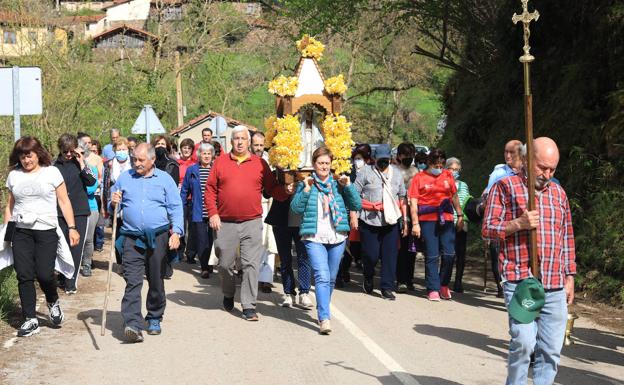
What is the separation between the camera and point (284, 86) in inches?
429

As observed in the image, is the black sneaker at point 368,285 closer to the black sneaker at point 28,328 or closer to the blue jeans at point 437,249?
the blue jeans at point 437,249

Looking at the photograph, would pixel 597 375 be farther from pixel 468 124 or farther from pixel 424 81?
pixel 424 81

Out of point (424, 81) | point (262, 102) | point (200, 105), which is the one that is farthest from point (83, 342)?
point (262, 102)

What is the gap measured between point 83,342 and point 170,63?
134 feet

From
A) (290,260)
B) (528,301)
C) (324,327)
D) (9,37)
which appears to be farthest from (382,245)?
(9,37)

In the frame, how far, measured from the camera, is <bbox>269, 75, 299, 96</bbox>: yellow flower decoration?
429 inches

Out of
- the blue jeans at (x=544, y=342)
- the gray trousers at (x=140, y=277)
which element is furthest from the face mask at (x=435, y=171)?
the blue jeans at (x=544, y=342)

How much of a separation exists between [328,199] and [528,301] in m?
4.38

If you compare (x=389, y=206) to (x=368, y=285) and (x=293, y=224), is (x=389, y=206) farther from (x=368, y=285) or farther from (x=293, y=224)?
(x=293, y=224)

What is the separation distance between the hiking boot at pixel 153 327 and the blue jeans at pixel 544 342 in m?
4.38

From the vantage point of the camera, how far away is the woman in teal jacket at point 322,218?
9.78m

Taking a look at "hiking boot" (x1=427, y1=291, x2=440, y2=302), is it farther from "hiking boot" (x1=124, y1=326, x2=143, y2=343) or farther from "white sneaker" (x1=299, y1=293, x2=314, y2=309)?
"hiking boot" (x1=124, y1=326, x2=143, y2=343)

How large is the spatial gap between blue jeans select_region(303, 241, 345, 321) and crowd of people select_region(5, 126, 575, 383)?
0.01 m

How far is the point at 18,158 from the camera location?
9.33 m
